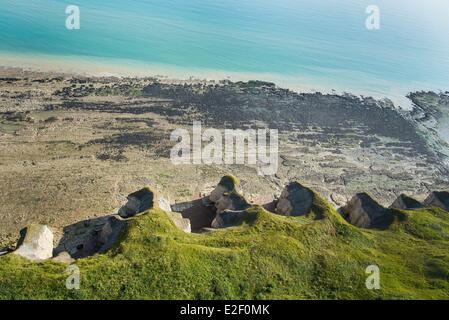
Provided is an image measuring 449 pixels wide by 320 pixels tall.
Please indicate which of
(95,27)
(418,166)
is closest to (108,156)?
(418,166)

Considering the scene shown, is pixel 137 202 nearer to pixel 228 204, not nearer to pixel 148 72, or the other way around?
pixel 228 204

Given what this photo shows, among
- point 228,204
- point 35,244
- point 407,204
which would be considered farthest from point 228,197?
point 407,204

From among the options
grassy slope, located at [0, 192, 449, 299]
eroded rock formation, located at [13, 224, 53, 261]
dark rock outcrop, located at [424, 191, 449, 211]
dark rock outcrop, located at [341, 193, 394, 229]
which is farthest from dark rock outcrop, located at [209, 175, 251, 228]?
dark rock outcrop, located at [424, 191, 449, 211]

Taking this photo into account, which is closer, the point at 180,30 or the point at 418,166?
the point at 418,166

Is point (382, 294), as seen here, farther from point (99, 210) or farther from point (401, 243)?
point (99, 210)

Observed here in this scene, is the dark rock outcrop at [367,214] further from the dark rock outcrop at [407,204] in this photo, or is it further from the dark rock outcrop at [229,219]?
the dark rock outcrop at [229,219]

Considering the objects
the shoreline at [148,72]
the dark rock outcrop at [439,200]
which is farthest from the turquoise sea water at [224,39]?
the dark rock outcrop at [439,200]
